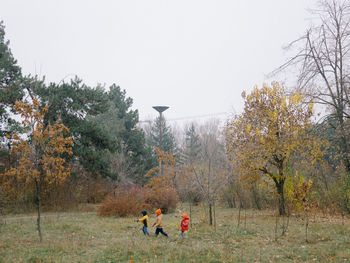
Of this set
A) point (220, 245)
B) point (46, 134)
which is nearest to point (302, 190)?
point (220, 245)

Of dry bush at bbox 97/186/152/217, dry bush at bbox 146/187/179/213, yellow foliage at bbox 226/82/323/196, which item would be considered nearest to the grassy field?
yellow foliage at bbox 226/82/323/196

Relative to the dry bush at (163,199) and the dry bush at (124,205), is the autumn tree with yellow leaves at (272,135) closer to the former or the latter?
the dry bush at (163,199)

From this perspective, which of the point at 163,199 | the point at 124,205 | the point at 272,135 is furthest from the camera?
the point at 163,199

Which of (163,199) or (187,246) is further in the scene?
(163,199)

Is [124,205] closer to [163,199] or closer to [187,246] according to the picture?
[163,199]

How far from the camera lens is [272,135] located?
14.7m

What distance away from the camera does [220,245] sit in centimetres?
845

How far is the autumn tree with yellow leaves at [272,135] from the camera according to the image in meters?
14.7

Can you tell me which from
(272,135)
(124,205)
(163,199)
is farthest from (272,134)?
(124,205)

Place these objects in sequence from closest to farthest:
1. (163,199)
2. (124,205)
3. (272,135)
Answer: (272,135), (124,205), (163,199)

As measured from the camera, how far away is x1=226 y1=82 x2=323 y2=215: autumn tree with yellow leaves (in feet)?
48.1

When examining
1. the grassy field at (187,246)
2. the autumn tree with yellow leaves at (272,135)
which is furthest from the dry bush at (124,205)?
the autumn tree with yellow leaves at (272,135)

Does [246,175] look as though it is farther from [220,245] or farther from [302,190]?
[220,245]

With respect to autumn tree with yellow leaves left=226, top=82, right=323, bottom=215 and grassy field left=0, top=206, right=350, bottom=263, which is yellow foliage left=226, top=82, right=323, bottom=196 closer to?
autumn tree with yellow leaves left=226, top=82, right=323, bottom=215
